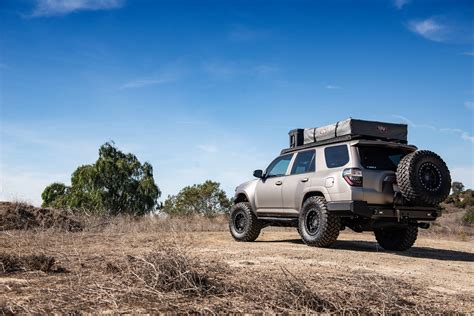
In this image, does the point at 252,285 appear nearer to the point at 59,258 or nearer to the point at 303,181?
the point at 59,258

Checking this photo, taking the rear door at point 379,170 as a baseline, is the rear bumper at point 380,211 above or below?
below

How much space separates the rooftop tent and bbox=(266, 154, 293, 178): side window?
26.9 inches

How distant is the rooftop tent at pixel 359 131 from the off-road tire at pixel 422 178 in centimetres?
103

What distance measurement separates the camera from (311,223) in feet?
30.9

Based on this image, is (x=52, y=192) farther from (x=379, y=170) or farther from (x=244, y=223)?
(x=379, y=170)

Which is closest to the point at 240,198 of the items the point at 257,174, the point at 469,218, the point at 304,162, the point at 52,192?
the point at 257,174

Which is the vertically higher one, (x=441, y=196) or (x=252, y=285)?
(x=441, y=196)

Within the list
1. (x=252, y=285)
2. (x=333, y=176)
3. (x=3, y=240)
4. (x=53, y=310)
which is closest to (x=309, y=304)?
(x=252, y=285)

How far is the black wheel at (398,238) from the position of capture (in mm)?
9828

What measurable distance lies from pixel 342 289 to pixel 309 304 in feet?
2.70

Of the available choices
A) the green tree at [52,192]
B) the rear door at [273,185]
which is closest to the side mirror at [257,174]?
the rear door at [273,185]

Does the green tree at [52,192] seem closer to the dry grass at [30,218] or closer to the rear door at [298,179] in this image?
the dry grass at [30,218]

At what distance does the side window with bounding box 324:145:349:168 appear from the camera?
902 centimetres

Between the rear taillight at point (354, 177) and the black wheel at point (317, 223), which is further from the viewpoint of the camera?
the black wheel at point (317, 223)
